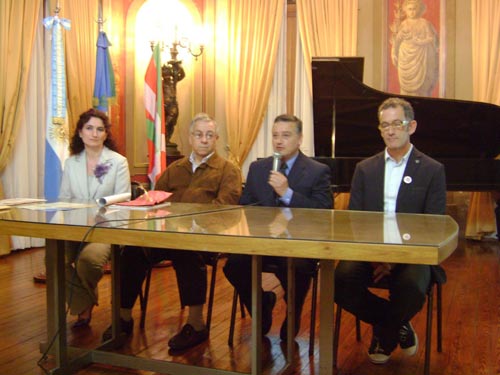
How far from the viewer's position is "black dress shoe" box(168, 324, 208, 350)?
261cm

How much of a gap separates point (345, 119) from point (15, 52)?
2.80 metres

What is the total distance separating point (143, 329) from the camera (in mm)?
2918

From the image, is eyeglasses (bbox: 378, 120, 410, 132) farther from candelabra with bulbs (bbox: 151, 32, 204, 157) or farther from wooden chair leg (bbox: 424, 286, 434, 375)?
candelabra with bulbs (bbox: 151, 32, 204, 157)

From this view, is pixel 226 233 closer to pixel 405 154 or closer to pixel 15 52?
pixel 405 154

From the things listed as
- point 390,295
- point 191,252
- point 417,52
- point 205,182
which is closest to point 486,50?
point 417,52

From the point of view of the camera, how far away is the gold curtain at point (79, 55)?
5117 mm

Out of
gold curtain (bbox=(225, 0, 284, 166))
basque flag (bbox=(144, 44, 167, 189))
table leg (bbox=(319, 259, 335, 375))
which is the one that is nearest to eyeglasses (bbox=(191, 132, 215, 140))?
table leg (bbox=(319, 259, 335, 375))

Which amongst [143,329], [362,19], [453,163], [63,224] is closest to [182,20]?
[362,19]

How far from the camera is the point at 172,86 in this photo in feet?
18.8

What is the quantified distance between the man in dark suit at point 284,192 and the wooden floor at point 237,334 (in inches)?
9.4

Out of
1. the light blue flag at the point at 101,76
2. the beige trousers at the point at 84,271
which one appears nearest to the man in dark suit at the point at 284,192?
the beige trousers at the point at 84,271

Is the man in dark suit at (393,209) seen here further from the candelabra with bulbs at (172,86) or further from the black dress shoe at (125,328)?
the candelabra with bulbs at (172,86)

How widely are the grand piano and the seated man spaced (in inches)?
60.3

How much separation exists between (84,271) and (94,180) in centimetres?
57
